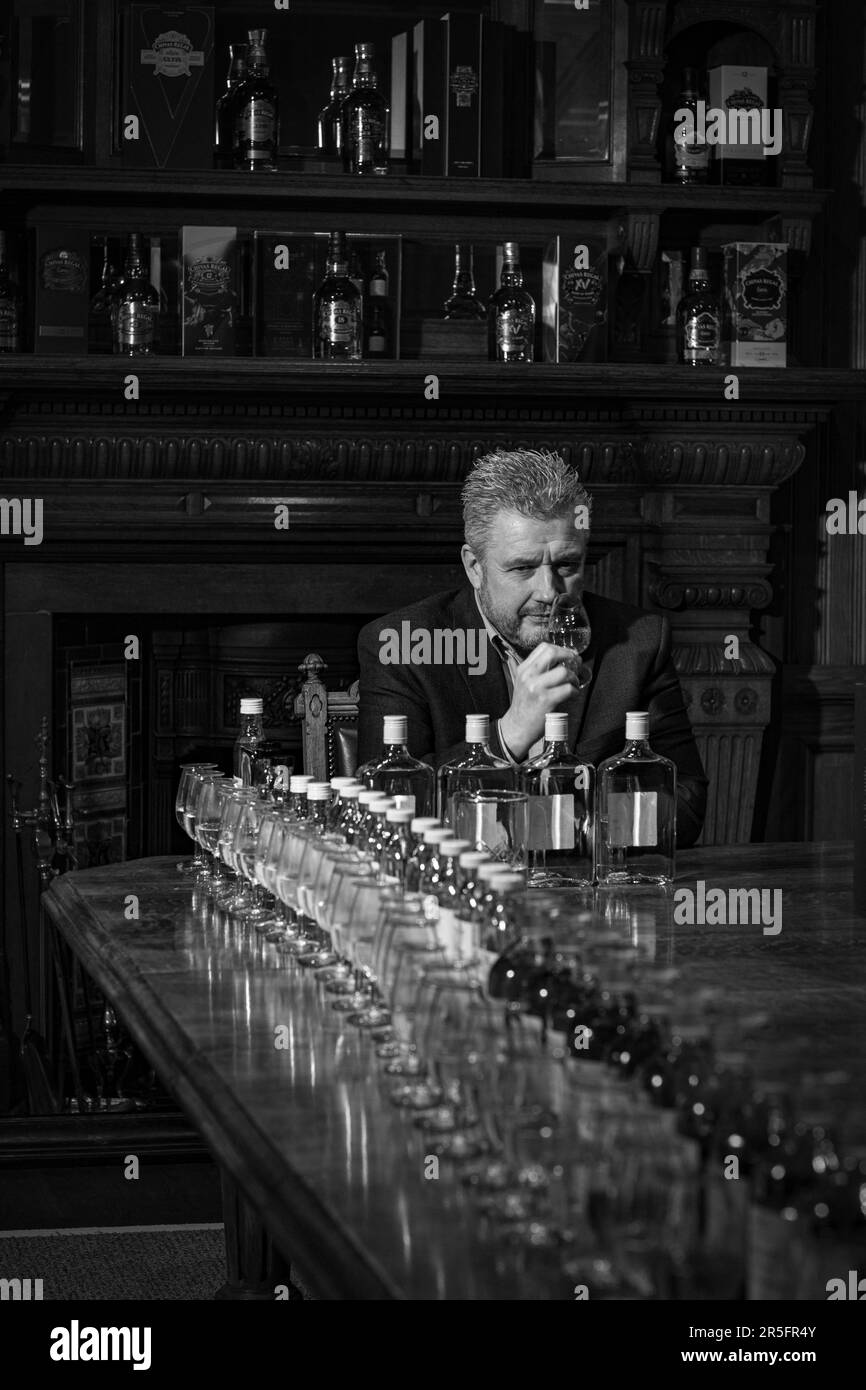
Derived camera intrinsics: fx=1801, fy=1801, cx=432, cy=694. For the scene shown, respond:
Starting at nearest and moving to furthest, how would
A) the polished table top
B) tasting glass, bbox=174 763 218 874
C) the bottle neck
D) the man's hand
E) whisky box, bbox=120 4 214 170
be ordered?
the polished table top < tasting glass, bbox=174 763 218 874 < the man's hand < whisky box, bbox=120 4 214 170 < the bottle neck

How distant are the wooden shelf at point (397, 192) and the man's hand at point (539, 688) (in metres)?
1.57

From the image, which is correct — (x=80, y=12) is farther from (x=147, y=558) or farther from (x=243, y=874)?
(x=243, y=874)

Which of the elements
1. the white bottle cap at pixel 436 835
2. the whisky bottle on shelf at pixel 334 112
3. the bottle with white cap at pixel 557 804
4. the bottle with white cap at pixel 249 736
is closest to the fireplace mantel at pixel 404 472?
the whisky bottle on shelf at pixel 334 112

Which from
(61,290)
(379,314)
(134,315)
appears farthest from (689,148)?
(61,290)

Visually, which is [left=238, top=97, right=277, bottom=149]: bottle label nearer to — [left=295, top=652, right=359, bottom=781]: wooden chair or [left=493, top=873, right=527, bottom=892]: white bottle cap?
[left=295, top=652, right=359, bottom=781]: wooden chair

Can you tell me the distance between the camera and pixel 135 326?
3748 mm

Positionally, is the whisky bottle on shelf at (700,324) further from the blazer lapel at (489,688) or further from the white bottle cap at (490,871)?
the white bottle cap at (490,871)

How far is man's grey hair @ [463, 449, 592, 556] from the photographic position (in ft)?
9.03

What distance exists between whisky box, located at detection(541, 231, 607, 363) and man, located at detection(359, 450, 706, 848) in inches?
42.5

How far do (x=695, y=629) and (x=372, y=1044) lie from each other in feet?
8.32

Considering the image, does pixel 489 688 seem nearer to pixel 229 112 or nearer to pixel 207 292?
pixel 207 292

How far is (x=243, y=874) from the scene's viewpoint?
2.15 m

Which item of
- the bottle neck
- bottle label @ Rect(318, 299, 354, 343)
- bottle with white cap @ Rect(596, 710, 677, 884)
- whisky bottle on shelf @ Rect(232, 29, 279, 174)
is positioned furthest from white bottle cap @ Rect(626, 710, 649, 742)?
the bottle neck

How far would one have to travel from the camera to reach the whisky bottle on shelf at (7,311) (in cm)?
374
